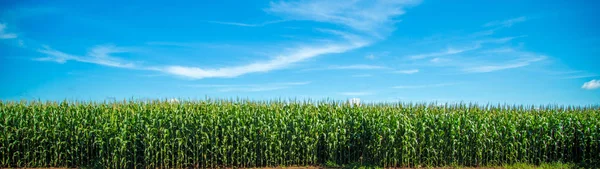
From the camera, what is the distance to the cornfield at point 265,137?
14938 mm

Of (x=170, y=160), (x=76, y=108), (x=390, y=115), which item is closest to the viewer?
(x=170, y=160)

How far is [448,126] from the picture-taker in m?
15.9

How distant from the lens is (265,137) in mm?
15102

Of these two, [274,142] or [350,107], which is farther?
[350,107]

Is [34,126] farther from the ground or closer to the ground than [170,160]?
farther from the ground

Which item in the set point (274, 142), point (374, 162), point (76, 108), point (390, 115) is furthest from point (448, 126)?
point (76, 108)

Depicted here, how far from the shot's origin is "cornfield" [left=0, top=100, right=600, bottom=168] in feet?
49.0

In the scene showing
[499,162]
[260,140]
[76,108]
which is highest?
[76,108]

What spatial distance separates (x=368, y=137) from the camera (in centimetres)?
1568

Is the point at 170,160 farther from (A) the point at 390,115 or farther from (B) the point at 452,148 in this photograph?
(B) the point at 452,148

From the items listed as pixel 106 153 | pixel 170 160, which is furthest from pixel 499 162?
pixel 106 153

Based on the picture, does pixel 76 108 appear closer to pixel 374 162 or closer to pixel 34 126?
pixel 34 126

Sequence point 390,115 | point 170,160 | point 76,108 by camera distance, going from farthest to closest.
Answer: point 76,108 < point 390,115 < point 170,160

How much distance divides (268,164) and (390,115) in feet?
16.3
